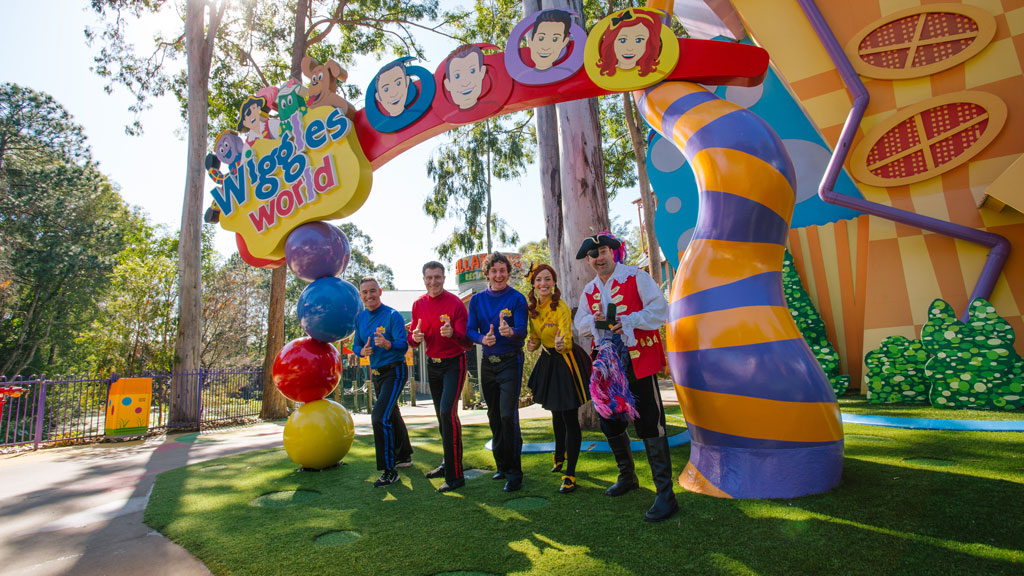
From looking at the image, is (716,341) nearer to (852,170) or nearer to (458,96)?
(458,96)

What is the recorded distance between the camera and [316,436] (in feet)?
14.8

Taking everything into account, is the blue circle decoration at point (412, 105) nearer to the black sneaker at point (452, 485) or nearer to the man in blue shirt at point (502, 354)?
the man in blue shirt at point (502, 354)

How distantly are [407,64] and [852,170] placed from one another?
5980mm

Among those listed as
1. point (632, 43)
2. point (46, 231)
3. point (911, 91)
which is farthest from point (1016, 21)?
point (46, 231)

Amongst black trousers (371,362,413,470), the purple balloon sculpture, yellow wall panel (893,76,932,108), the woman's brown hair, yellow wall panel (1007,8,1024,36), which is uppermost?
yellow wall panel (1007,8,1024,36)

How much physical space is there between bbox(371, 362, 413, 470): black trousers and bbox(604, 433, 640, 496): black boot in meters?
1.82

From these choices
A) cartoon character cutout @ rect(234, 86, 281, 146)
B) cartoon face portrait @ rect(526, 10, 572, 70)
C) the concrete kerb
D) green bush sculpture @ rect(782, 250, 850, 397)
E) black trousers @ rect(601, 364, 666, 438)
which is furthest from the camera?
green bush sculpture @ rect(782, 250, 850, 397)

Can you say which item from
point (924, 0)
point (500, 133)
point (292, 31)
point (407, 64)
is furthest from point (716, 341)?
point (500, 133)

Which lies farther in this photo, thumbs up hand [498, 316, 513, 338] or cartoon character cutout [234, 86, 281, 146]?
cartoon character cutout [234, 86, 281, 146]

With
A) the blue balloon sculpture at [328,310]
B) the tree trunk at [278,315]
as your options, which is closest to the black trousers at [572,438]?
the blue balloon sculpture at [328,310]

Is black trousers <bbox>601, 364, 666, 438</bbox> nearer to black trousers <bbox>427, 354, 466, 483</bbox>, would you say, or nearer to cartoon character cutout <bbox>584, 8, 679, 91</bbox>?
black trousers <bbox>427, 354, 466, 483</bbox>

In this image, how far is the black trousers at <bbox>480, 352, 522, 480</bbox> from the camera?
12.1 ft

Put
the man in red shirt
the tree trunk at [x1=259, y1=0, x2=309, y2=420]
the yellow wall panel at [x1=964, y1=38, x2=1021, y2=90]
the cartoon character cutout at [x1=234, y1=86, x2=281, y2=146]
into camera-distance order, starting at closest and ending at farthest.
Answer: the man in red shirt, the cartoon character cutout at [x1=234, y1=86, x2=281, y2=146], the yellow wall panel at [x1=964, y1=38, x2=1021, y2=90], the tree trunk at [x1=259, y1=0, x2=309, y2=420]

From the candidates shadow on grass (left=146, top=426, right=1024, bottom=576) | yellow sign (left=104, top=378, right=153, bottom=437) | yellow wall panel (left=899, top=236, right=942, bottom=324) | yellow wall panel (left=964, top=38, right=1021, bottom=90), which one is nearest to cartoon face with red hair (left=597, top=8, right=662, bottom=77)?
shadow on grass (left=146, top=426, right=1024, bottom=576)
